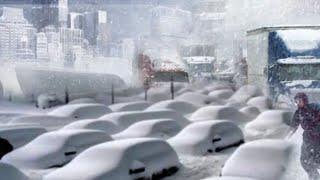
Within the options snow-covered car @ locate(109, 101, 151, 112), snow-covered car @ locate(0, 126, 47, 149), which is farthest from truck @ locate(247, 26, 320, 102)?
snow-covered car @ locate(0, 126, 47, 149)

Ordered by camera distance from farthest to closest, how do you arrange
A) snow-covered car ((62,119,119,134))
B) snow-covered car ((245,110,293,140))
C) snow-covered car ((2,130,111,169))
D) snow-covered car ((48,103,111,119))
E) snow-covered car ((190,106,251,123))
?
1. snow-covered car ((48,103,111,119))
2. snow-covered car ((190,106,251,123))
3. snow-covered car ((245,110,293,140))
4. snow-covered car ((62,119,119,134))
5. snow-covered car ((2,130,111,169))

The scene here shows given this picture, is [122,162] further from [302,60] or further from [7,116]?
[7,116]

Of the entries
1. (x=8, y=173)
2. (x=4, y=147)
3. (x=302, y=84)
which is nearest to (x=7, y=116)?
(x=4, y=147)

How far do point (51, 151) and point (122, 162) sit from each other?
11.1 feet

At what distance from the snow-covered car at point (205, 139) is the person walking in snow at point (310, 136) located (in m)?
5.26

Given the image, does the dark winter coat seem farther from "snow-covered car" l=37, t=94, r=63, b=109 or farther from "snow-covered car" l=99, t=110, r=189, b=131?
"snow-covered car" l=37, t=94, r=63, b=109

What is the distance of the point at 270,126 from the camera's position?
63.1 ft

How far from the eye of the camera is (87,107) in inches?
883

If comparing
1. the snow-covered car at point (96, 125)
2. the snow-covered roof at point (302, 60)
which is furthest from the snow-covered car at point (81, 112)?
the snow-covered roof at point (302, 60)

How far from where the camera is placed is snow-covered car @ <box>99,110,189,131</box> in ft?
62.1

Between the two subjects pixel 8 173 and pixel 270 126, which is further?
pixel 270 126

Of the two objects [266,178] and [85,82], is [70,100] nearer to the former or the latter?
[85,82]

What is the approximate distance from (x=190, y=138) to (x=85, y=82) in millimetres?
22541

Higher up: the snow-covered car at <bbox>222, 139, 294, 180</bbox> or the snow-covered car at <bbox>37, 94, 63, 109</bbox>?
the snow-covered car at <bbox>222, 139, 294, 180</bbox>
